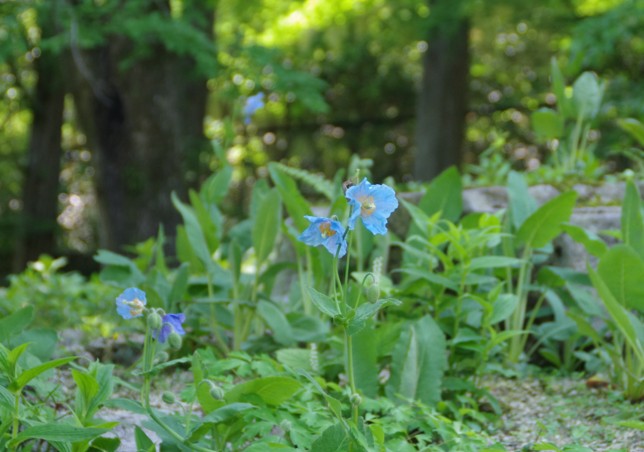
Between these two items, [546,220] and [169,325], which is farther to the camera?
[546,220]

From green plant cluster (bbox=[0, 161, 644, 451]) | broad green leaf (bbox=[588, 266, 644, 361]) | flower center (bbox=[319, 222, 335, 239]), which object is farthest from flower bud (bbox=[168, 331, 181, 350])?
broad green leaf (bbox=[588, 266, 644, 361])

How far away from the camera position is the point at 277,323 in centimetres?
308

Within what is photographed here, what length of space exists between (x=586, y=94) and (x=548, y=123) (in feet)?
0.87

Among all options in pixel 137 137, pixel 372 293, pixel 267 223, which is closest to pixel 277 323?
pixel 267 223

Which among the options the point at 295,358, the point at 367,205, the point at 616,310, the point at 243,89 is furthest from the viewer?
the point at 243,89

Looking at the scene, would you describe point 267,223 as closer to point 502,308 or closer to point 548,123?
point 502,308

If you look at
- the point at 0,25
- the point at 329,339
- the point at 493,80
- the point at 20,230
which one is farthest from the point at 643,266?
the point at 493,80

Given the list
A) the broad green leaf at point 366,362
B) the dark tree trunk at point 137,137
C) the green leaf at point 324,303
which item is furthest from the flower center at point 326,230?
the dark tree trunk at point 137,137

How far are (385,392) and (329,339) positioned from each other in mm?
256

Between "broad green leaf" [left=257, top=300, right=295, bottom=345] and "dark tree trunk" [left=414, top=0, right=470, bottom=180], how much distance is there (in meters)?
6.61

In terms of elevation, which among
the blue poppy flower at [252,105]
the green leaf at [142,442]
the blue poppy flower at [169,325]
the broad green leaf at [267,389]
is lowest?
the green leaf at [142,442]

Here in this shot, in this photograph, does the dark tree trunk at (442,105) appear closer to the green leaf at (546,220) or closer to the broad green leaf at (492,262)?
the green leaf at (546,220)

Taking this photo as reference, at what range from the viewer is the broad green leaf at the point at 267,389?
2.16m

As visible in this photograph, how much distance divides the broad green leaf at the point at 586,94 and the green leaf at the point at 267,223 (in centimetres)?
177
